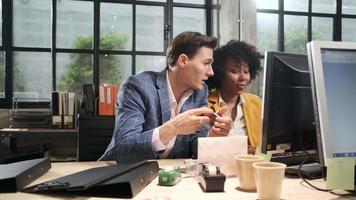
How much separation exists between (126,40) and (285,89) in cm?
282

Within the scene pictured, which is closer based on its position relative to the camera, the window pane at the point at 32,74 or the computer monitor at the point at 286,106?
the computer monitor at the point at 286,106

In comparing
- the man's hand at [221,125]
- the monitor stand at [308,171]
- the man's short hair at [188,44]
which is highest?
the man's short hair at [188,44]

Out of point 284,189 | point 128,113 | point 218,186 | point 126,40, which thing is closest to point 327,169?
point 284,189

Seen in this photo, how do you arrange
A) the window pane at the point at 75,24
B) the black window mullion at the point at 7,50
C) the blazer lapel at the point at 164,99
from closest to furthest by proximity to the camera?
1. the blazer lapel at the point at 164,99
2. the black window mullion at the point at 7,50
3. the window pane at the point at 75,24

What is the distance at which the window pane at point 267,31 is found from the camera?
3855 millimetres

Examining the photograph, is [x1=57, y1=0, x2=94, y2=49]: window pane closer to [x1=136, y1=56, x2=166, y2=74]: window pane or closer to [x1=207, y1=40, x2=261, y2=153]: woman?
[x1=136, y1=56, x2=166, y2=74]: window pane

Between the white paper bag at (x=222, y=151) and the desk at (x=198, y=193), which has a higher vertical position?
the white paper bag at (x=222, y=151)

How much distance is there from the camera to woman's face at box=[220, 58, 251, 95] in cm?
205

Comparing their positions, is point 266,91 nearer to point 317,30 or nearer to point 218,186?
point 218,186

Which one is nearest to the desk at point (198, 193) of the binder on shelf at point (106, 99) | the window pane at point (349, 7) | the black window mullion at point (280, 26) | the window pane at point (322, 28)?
the binder on shelf at point (106, 99)

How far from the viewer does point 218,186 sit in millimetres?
982

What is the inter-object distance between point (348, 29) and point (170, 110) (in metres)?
3.36

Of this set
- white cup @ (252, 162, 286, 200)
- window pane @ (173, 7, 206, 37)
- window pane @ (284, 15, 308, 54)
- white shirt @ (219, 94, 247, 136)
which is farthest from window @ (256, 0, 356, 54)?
white cup @ (252, 162, 286, 200)

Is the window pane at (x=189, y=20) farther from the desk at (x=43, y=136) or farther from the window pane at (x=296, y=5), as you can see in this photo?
the desk at (x=43, y=136)
